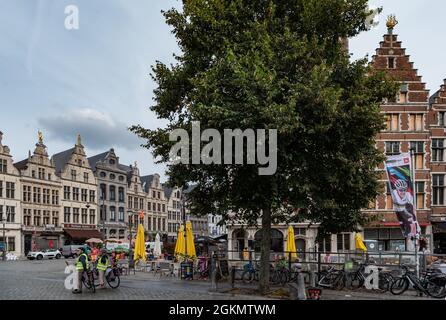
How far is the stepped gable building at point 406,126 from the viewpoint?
1515 inches

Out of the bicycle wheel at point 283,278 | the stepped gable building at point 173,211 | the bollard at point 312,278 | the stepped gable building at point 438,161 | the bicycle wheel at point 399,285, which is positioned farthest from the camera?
the stepped gable building at point 173,211

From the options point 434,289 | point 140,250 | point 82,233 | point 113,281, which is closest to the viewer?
point 434,289

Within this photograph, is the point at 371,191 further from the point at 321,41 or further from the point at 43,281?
the point at 43,281

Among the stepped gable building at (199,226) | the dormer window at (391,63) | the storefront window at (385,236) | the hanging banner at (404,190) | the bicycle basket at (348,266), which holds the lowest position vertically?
the stepped gable building at (199,226)

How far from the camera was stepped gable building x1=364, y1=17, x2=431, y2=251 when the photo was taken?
126 ft

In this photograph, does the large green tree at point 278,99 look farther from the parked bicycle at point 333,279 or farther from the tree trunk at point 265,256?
the parked bicycle at point 333,279

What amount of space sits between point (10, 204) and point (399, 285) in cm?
5194

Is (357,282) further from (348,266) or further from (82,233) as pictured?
(82,233)

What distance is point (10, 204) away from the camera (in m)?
59.0

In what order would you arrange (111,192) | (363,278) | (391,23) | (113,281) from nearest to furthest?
(363,278) < (113,281) < (391,23) < (111,192)

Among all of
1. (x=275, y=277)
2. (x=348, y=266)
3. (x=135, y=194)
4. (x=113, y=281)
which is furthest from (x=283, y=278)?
(x=135, y=194)

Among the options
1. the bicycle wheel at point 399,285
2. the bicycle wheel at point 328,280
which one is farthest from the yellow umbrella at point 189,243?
the bicycle wheel at point 399,285

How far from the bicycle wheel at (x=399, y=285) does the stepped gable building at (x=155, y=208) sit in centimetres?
7024
